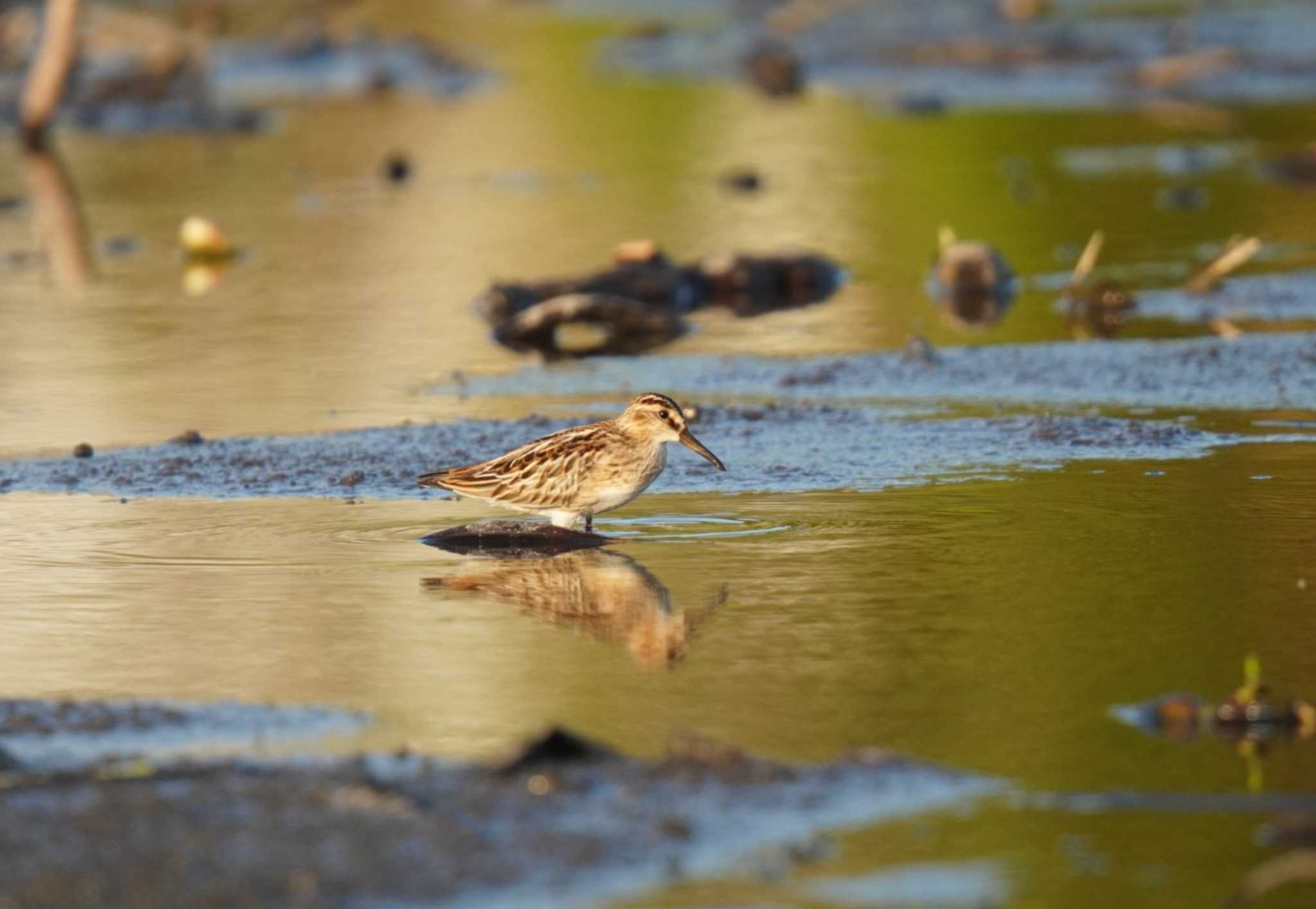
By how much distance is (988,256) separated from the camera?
17.1 meters

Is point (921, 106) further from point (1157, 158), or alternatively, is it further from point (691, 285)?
point (691, 285)

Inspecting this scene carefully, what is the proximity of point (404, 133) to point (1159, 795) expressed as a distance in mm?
22968

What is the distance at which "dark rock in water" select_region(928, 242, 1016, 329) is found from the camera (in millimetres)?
16766

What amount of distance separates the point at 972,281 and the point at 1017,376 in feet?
10.5

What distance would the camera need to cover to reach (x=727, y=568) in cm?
959

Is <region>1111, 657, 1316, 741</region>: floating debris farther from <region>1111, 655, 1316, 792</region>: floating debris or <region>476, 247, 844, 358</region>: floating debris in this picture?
<region>476, 247, 844, 358</region>: floating debris

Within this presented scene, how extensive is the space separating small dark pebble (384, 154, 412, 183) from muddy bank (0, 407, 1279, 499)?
39.9ft

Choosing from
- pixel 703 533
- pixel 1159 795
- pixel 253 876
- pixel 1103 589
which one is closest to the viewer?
pixel 253 876

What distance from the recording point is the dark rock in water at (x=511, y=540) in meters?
10.3

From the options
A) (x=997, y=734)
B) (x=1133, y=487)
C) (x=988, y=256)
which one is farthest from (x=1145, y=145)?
(x=997, y=734)

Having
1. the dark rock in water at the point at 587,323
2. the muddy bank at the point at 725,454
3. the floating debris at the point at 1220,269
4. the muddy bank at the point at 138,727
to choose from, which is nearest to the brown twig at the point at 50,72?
the dark rock in water at the point at 587,323

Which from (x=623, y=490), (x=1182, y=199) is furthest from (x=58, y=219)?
(x=623, y=490)

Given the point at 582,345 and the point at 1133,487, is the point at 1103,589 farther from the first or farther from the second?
the point at 582,345

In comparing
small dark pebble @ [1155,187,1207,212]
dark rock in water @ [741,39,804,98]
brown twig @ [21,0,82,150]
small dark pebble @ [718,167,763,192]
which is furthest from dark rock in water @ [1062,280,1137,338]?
dark rock in water @ [741,39,804,98]
